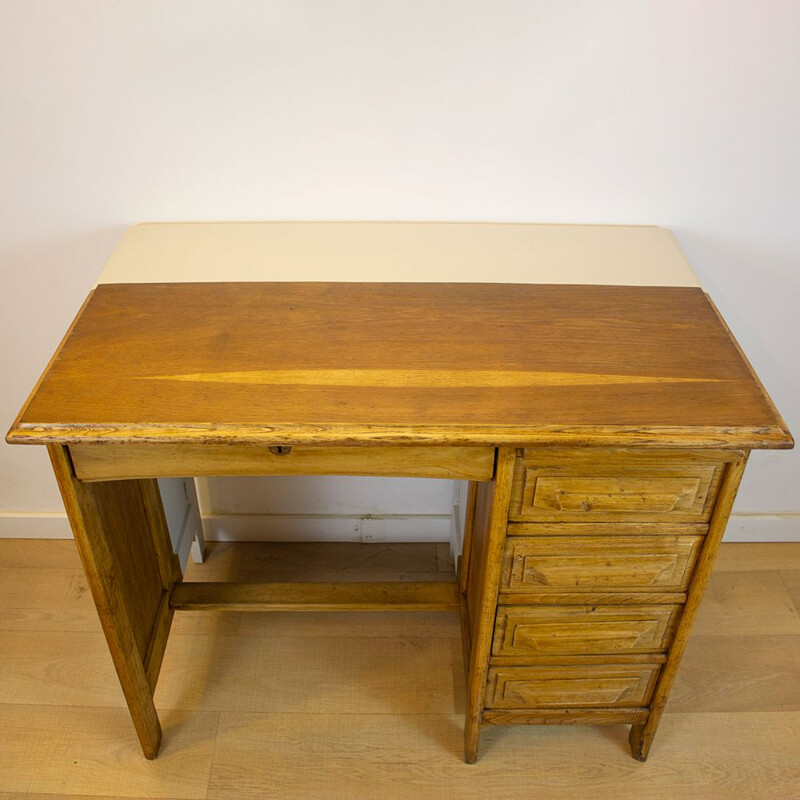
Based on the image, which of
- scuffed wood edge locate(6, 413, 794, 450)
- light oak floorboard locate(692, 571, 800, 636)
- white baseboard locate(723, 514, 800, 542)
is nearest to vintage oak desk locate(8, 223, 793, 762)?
scuffed wood edge locate(6, 413, 794, 450)

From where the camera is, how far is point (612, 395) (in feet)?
3.70

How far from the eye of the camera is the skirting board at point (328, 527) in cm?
207

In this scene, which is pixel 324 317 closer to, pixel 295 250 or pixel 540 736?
pixel 295 250

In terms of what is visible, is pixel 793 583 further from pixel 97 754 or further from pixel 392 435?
pixel 97 754

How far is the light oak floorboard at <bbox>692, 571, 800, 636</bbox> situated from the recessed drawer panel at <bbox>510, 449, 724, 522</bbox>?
843mm

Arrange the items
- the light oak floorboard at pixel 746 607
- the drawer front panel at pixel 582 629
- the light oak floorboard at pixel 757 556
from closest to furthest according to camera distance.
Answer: the drawer front panel at pixel 582 629 → the light oak floorboard at pixel 746 607 → the light oak floorboard at pixel 757 556

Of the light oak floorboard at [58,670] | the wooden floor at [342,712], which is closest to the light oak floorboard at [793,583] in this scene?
the wooden floor at [342,712]

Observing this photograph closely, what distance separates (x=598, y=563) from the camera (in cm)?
128

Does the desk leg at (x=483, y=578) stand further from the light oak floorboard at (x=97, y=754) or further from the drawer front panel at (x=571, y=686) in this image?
the light oak floorboard at (x=97, y=754)

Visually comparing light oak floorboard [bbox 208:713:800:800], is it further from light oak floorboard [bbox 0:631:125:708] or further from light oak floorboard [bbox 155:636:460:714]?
light oak floorboard [bbox 0:631:125:708]

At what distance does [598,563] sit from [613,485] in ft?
0.56

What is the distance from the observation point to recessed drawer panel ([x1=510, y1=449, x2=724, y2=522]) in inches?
44.9

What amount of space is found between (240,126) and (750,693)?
164 centimetres

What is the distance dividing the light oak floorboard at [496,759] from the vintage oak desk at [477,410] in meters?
0.06
